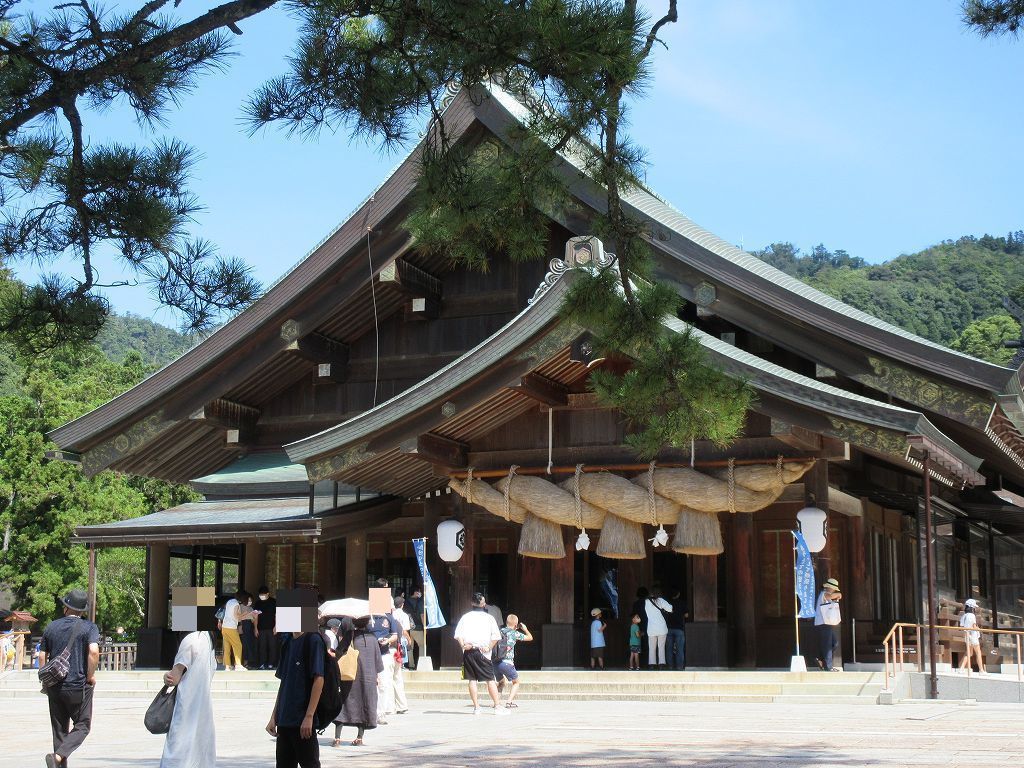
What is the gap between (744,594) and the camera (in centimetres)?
1631

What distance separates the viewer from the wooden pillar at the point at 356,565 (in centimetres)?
1922

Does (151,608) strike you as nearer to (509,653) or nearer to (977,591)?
(509,653)

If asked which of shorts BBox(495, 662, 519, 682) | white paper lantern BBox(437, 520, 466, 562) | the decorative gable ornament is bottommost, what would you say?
shorts BBox(495, 662, 519, 682)

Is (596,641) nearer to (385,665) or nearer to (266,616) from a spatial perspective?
(266,616)

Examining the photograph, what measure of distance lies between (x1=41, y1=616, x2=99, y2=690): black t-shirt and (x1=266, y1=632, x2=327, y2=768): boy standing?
180 cm

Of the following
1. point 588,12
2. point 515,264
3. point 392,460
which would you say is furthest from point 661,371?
point 515,264

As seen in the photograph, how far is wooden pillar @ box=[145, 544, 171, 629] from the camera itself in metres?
20.1

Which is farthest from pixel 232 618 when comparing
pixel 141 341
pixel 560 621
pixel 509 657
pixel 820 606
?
pixel 141 341

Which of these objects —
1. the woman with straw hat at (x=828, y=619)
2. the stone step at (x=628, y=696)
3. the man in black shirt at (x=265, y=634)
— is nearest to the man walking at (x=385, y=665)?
the stone step at (x=628, y=696)

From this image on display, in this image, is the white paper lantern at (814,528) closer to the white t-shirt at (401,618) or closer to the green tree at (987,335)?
the white t-shirt at (401,618)

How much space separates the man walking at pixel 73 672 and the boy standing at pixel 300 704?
1744 mm

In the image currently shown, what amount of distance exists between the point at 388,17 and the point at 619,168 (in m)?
1.58

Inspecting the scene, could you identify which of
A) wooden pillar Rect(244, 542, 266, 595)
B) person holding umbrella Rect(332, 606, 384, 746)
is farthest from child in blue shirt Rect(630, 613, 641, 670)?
person holding umbrella Rect(332, 606, 384, 746)

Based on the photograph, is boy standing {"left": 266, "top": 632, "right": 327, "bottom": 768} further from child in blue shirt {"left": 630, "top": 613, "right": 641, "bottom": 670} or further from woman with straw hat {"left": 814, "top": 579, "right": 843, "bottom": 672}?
child in blue shirt {"left": 630, "top": 613, "right": 641, "bottom": 670}
